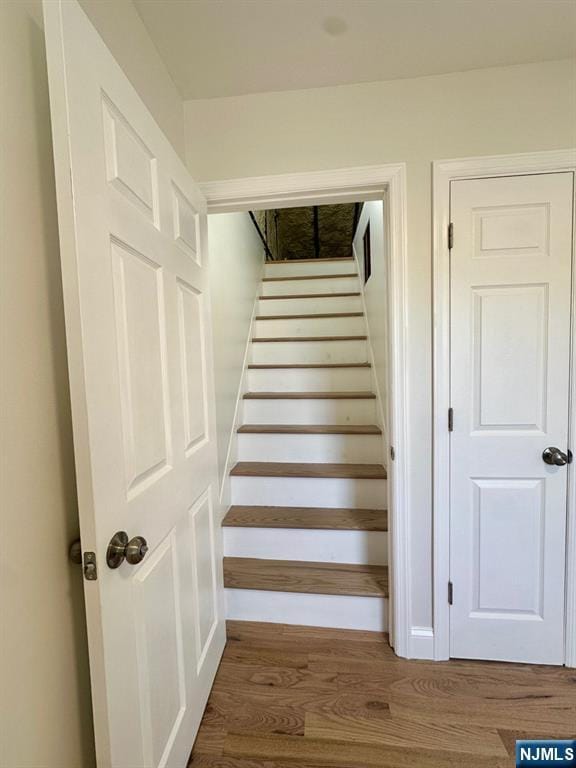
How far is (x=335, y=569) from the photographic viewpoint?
179cm

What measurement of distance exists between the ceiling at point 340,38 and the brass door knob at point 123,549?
1.55 meters

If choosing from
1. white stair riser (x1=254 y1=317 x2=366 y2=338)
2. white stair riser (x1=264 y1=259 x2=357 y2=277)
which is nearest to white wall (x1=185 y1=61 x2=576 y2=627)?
white stair riser (x1=254 y1=317 x2=366 y2=338)

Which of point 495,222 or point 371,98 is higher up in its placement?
point 371,98

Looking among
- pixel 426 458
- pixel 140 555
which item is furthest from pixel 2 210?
A: pixel 426 458

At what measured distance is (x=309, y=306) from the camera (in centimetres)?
331

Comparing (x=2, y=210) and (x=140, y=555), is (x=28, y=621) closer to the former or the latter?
(x=140, y=555)

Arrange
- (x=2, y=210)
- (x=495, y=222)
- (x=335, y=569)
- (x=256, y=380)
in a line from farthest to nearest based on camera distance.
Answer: (x=256, y=380) → (x=335, y=569) → (x=495, y=222) → (x=2, y=210)

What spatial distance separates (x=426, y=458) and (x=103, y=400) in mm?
1266

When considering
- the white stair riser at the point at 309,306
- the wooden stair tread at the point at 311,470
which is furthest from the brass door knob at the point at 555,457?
the white stair riser at the point at 309,306

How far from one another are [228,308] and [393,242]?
1.20 metres

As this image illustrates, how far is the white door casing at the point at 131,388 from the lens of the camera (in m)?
0.67

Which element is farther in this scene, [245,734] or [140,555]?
[245,734]

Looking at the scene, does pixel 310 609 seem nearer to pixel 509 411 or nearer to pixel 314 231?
pixel 509 411

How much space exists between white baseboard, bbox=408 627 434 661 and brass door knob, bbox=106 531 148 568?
1.33 meters
